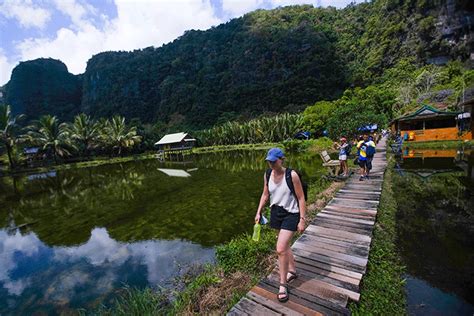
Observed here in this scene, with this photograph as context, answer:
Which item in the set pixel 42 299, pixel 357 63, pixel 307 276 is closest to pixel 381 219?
pixel 307 276

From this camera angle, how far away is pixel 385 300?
3.03 metres

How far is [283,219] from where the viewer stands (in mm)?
2906

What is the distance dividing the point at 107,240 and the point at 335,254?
6732 millimetres

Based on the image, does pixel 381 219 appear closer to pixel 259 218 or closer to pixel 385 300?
pixel 385 300

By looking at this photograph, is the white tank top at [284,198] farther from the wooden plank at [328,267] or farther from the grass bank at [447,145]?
the grass bank at [447,145]

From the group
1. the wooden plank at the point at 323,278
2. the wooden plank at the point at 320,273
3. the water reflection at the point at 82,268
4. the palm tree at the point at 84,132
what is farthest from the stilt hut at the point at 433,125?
the palm tree at the point at 84,132

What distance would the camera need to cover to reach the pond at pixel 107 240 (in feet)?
16.8

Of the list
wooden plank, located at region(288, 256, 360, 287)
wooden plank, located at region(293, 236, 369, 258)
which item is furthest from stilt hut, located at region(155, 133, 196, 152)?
wooden plank, located at region(288, 256, 360, 287)

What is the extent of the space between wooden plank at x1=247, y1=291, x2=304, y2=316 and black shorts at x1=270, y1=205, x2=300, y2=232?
2.83 feet

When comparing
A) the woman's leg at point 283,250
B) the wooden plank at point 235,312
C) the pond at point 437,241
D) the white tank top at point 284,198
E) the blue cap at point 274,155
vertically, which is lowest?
the pond at point 437,241

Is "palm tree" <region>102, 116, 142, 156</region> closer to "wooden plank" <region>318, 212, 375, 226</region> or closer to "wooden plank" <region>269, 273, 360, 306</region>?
"wooden plank" <region>318, 212, 375, 226</region>

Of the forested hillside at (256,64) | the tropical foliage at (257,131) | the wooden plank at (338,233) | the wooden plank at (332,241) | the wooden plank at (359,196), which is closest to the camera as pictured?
the wooden plank at (332,241)

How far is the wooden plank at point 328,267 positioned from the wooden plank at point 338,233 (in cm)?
100

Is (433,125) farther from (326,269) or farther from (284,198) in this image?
(284,198)
